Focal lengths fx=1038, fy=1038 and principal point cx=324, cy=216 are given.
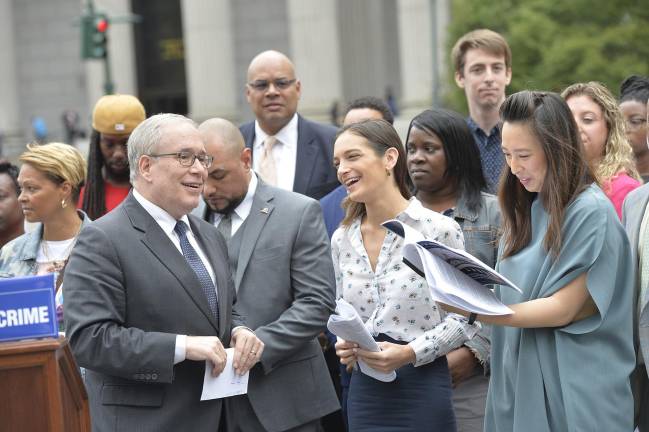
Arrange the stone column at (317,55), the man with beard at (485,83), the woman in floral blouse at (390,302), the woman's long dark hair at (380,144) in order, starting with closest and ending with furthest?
1. the woman in floral blouse at (390,302)
2. the woman's long dark hair at (380,144)
3. the man with beard at (485,83)
4. the stone column at (317,55)

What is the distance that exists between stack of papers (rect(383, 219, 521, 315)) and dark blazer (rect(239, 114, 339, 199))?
11.0 feet

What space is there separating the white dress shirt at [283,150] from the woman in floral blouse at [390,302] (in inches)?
88.4

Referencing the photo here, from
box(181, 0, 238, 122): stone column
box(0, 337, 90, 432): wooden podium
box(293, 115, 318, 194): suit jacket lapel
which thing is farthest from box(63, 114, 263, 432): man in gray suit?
box(181, 0, 238, 122): stone column

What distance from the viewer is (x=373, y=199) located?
5.88 meters

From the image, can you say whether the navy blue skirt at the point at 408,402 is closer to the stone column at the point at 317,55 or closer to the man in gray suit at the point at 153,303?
the man in gray suit at the point at 153,303

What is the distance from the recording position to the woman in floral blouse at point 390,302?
5.61 m

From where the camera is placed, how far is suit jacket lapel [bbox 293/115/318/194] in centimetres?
809

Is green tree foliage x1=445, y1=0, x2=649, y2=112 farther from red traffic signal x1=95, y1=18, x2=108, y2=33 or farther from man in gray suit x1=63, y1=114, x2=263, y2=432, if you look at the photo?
man in gray suit x1=63, y1=114, x2=263, y2=432

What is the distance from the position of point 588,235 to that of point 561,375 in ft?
2.05

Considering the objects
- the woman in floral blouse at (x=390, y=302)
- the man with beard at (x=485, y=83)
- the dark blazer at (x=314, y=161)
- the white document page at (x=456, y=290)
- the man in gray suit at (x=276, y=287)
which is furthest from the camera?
the dark blazer at (x=314, y=161)

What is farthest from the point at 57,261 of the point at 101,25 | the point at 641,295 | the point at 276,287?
the point at 101,25

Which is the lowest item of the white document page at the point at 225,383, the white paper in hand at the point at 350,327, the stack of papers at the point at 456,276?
the white document page at the point at 225,383

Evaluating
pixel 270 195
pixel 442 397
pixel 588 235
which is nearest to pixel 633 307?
pixel 588 235

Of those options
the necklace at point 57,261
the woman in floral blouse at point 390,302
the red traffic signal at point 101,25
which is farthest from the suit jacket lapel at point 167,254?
the red traffic signal at point 101,25
